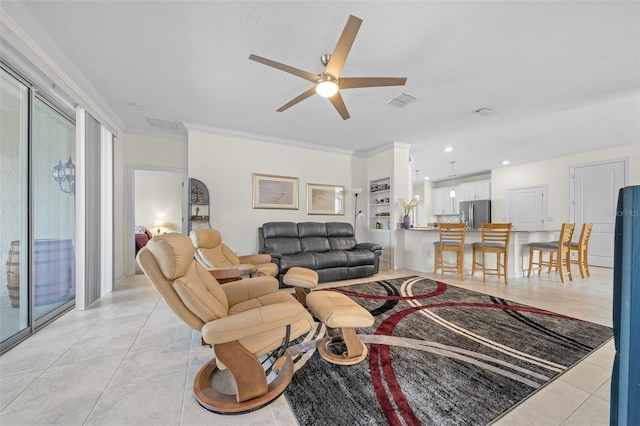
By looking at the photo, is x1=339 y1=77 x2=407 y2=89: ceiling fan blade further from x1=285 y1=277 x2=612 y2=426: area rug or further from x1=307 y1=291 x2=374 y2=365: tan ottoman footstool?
x1=285 y1=277 x2=612 y2=426: area rug

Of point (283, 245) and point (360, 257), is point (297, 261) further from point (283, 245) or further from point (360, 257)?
point (360, 257)

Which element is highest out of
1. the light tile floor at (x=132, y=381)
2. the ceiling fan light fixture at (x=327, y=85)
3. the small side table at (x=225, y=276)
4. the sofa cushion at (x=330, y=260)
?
the ceiling fan light fixture at (x=327, y=85)

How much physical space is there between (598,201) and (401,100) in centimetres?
554

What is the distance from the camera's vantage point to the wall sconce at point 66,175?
2680mm

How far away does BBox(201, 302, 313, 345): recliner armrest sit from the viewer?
1289 millimetres

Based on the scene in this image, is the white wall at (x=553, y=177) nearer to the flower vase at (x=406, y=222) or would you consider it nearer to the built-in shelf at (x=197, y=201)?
the flower vase at (x=406, y=222)

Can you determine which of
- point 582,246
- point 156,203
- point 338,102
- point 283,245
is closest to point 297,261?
point 283,245

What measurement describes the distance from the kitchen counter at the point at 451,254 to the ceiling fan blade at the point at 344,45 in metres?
3.78

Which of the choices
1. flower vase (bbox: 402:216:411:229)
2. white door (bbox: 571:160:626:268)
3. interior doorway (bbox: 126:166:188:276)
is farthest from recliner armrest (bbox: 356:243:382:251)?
interior doorway (bbox: 126:166:188:276)

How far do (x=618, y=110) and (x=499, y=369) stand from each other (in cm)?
432

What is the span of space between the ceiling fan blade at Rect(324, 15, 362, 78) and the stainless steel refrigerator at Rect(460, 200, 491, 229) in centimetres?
662

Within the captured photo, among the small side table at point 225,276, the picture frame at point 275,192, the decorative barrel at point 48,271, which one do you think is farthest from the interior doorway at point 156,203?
the small side table at point 225,276

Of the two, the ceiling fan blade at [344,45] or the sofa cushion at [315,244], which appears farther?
the sofa cushion at [315,244]

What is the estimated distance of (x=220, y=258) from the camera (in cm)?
334
